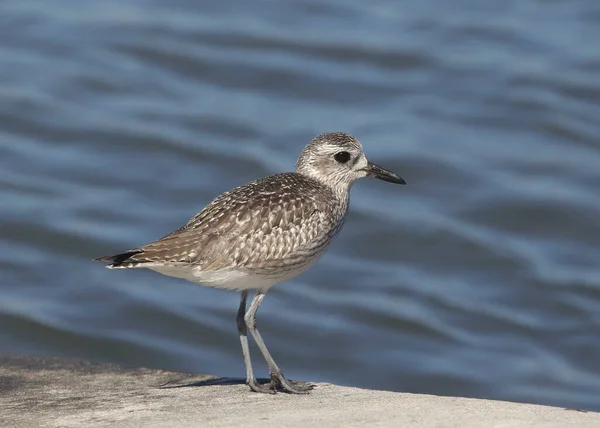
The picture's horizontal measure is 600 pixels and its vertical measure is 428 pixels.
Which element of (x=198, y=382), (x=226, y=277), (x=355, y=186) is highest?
(x=355, y=186)

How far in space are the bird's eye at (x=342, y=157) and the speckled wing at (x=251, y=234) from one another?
0.68 meters

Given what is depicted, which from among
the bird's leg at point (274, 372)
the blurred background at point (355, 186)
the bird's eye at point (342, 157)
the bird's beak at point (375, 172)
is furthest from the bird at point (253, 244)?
the blurred background at point (355, 186)

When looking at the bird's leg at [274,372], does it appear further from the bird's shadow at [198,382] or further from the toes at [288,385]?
the bird's shadow at [198,382]

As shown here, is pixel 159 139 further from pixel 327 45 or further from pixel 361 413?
pixel 361 413

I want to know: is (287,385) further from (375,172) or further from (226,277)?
(375,172)

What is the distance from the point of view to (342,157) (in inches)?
415

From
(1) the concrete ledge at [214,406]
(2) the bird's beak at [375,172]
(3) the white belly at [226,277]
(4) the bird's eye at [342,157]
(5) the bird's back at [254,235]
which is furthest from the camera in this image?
(2) the bird's beak at [375,172]

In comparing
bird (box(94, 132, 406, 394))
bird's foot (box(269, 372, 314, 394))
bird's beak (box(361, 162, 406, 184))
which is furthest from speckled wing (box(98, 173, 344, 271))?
bird's beak (box(361, 162, 406, 184))

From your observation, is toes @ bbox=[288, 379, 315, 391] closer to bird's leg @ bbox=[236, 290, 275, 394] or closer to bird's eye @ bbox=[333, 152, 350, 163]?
bird's leg @ bbox=[236, 290, 275, 394]

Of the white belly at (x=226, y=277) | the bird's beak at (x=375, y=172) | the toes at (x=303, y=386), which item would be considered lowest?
the toes at (x=303, y=386)

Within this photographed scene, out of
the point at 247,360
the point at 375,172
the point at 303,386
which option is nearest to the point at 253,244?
the point at 247,360

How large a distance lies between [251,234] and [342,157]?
1.53 m

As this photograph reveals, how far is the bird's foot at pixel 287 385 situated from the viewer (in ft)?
29.9

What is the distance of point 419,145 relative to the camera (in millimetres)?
17781
